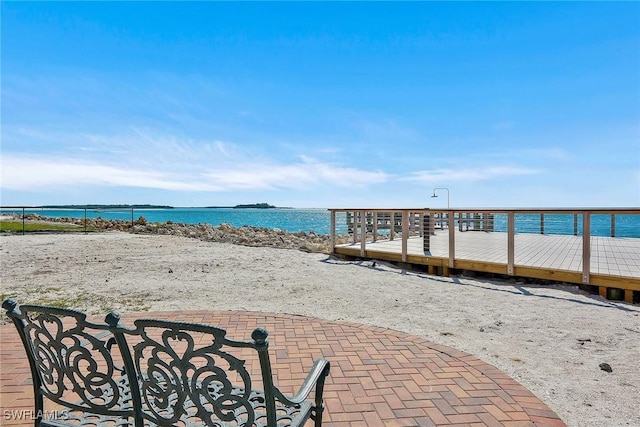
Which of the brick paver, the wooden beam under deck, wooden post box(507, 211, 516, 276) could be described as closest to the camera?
the brick paver

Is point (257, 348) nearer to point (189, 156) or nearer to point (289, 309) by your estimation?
point (289, 309)

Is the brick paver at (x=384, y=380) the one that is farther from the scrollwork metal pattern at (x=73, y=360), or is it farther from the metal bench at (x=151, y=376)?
the scrollwork metal pattern at (x=73, y=360)

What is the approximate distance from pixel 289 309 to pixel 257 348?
3.64 m

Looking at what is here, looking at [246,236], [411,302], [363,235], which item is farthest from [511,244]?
[246,236]

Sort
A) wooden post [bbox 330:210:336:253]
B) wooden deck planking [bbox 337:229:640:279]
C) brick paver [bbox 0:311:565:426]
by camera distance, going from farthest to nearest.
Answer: wooden post [bbox 330:210:336:253] → wooden deck planking [bbox 337:229:640:279] → brick paver [bbox 0:311:565:426]

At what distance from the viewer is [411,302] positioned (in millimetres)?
5199

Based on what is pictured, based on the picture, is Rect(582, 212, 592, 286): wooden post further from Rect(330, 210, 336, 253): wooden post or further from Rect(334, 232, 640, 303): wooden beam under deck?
Rect(330, 210, 336, 253): wooden post

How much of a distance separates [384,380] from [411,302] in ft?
8.63

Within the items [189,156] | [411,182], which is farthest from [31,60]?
[411,182]

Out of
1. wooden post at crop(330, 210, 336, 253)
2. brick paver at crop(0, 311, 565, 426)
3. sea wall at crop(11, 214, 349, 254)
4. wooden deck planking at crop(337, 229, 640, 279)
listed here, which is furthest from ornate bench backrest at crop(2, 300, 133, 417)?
sea wall at crop(11, 214, 349, 254)

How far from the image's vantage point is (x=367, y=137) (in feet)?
54.4

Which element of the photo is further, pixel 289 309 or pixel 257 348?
pixel 289 309

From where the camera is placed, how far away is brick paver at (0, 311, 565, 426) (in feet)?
7.36

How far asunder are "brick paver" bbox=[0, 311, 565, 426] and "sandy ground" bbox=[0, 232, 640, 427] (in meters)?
0.27
